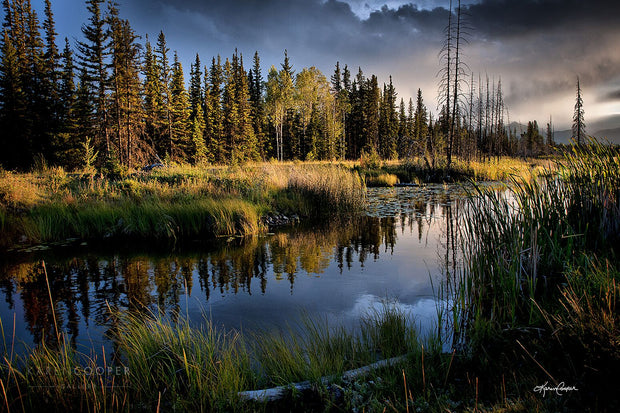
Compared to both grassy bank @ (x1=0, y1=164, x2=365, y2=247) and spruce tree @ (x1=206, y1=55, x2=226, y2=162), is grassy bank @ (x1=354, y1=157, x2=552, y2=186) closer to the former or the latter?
grassy bank @ (x1=0, y1=164, x2=365, y2=247)

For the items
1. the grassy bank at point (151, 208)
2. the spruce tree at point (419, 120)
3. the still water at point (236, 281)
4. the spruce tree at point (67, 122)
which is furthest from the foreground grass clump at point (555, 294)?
the spruce tree at point (419, 120)

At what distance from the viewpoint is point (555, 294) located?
365 centimetres

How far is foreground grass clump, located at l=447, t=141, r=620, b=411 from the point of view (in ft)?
8.04

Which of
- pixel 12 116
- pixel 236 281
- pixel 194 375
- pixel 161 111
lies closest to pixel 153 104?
pixel 161 111

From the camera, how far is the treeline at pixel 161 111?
29.3 metres

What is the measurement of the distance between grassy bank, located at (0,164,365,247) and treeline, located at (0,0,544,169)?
5746mm

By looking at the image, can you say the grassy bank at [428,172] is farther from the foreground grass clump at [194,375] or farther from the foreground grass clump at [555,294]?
the foreground grass clump at [194,375]

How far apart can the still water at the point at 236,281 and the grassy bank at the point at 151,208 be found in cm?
90

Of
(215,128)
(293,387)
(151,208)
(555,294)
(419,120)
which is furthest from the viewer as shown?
(419,120)

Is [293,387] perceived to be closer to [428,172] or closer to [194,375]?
[194,375]

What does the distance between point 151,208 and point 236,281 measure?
517cm

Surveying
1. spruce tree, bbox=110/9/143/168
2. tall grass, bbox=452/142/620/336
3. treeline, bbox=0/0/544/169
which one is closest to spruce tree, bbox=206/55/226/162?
treeline, bbox=0/0/544/169

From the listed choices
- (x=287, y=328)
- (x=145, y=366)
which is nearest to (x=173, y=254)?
(x=287, y=328)

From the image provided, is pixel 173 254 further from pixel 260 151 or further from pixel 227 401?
pixel 260 151
